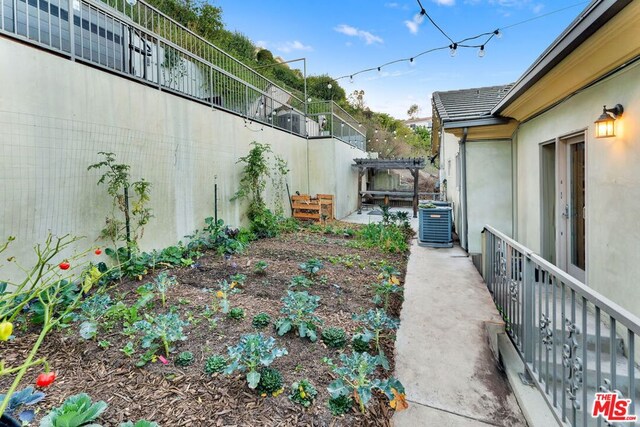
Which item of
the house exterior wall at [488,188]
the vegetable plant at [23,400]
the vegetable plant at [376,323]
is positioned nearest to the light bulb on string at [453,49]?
the house exterior wall at [488,188]

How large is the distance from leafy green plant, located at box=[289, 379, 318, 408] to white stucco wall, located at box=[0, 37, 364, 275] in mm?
3259

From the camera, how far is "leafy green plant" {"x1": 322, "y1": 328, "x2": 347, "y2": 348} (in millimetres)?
2477

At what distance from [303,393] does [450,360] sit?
1.35 meters

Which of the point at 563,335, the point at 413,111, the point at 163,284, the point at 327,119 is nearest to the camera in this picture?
the point at 563,335

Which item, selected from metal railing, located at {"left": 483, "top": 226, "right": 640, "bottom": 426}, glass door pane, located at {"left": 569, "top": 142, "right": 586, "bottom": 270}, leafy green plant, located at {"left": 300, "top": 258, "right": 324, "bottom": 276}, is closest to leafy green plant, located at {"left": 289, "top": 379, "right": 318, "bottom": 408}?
metal railing, located at {"left": 483, "top": 226, "right": 640, "bottom": 426}

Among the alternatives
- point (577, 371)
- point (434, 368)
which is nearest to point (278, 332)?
point (434, 368)

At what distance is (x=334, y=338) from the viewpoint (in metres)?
2.49

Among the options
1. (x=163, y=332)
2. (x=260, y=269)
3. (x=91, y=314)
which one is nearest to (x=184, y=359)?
(x=163, y=332)

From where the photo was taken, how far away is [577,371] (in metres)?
1.66

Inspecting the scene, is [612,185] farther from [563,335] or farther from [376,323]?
[376,323]

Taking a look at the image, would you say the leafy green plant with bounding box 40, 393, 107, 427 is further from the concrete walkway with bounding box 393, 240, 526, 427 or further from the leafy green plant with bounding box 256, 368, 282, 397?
the concrete walkway with bounding box 393, 240, 526, 427

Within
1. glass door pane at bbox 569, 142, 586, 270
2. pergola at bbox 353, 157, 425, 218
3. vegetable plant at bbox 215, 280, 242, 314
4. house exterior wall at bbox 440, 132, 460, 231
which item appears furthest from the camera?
pergola at bbox 353, 157, 425, 218

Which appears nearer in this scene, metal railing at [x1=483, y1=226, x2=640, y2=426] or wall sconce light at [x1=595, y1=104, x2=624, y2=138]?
metal railing at [x1=483, y1=226, x2=640, y2=426]

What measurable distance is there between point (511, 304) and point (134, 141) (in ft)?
16.9
